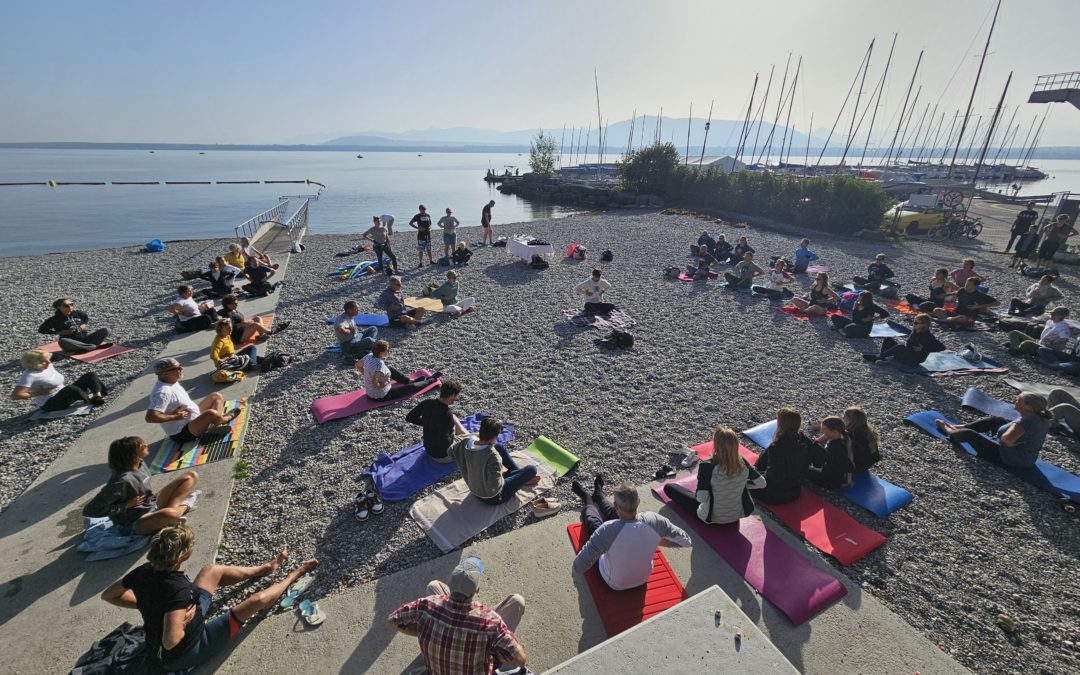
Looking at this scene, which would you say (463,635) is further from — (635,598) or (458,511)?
(458,511)

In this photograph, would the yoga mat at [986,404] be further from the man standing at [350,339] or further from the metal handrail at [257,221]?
the metal handrail at [257,221]

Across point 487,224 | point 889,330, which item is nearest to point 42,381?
point 487,224

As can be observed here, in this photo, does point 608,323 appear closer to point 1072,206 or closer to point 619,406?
point 619,406

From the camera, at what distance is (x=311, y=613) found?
4207 mm

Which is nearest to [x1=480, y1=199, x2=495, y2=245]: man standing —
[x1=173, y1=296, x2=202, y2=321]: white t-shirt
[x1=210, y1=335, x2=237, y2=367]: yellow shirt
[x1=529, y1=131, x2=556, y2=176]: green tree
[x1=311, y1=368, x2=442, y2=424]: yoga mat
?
[x1=173, y1=296, x2=202, y2=321]: white t-shirt

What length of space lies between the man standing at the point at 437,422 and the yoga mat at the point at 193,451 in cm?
281

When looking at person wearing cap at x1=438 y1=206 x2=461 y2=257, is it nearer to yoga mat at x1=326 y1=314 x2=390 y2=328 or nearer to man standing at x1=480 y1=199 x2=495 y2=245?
man standing at x1=480 y1=199 x2=495 y2=245

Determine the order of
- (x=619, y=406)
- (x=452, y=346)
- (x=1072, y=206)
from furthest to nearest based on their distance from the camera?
(x=1072, y=206) < (x=452, y=346) < (x=619, y=406)

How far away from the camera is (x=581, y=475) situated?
6.25 meters

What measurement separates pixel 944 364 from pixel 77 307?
21.5 m

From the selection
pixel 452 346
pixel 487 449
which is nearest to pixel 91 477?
pixel 487 449

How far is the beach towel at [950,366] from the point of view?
918 centimetres

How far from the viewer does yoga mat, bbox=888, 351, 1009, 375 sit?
9195mm

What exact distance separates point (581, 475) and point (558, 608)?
6.83 feet
